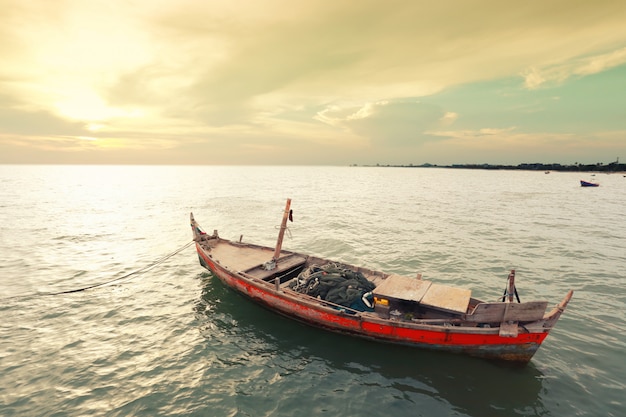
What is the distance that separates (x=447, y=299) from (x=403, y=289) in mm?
1703

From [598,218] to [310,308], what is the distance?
48.1m

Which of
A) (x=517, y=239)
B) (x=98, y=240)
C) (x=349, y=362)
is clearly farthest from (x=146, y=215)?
(x=517, y=239)

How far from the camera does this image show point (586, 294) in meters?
17.3

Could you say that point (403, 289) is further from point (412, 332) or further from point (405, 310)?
point (412, 332)

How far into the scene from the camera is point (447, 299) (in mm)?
11648

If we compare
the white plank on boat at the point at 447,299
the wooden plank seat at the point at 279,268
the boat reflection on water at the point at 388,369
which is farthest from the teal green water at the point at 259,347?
the white plank on boat at the point at 447,299

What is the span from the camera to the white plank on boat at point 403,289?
38.8ft

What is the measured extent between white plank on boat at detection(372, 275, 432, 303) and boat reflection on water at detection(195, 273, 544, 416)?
2.01 metres

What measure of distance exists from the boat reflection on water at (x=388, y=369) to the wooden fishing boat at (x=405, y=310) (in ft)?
1.90

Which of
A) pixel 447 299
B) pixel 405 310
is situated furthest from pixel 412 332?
pixel 447 299

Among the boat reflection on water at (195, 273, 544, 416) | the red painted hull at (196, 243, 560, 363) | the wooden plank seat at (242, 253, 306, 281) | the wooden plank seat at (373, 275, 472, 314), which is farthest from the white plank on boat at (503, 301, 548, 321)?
the wooden plank seat at (242, 253, 306, 281)

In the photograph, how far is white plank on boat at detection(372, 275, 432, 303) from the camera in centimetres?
1184

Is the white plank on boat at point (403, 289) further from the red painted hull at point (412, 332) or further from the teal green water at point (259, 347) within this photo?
the teal green water at point (259, 347)

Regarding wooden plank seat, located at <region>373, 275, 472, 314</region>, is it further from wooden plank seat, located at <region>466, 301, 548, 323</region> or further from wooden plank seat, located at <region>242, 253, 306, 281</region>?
wooden plank seat, located at <region>242, 253, 306, 281</region>
